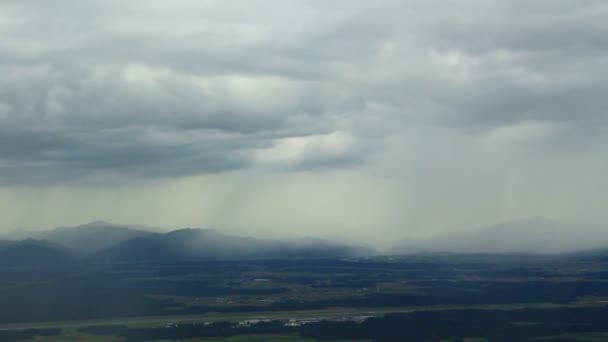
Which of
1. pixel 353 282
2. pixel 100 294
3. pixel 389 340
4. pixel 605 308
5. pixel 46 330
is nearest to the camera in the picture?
pixel 389 340

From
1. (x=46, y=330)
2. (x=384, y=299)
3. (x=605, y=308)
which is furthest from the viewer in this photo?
(x=384, y=299)

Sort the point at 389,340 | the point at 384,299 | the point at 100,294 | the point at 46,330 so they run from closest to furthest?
the point at 389,340 < the point at 46,330 < the point at 384,299 < the point at 100,294

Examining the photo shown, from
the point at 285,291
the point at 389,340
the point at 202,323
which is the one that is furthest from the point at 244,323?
the point at 285,291

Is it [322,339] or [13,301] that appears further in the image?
[13,301]

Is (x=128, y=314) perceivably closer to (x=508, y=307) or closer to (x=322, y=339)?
(x=322, y=339)

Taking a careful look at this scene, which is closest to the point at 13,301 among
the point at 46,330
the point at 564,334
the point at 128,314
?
the point at 128,314

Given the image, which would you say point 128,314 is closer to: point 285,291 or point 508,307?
point 285,291

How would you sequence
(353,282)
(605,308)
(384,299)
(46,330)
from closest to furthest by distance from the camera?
(46,330)
(605,308)
(384,299)
(353,282)

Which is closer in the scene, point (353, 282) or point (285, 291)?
point (285, 291)
